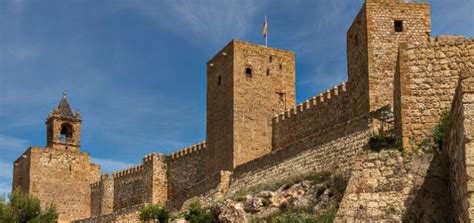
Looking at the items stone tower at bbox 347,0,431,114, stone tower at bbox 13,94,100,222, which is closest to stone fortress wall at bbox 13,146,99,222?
stone tower at bbox 13,94,100,222

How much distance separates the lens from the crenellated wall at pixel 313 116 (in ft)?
83.7

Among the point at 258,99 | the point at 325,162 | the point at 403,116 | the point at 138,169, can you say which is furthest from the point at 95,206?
the point at 403,116

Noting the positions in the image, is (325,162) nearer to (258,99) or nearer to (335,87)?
(335,87)

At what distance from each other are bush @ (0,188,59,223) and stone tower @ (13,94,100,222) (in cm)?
1005

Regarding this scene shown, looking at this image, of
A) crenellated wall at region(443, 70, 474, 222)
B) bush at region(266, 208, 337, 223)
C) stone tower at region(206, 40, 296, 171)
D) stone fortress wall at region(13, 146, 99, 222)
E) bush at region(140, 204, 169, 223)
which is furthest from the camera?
stone fortress wall at region(13, 146, 99, 222)

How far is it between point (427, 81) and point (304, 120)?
17.2 m

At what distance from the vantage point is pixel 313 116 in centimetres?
2758

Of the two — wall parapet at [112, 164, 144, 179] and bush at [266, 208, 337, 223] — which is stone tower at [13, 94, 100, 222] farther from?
bush at [266, 208, 337, 223]

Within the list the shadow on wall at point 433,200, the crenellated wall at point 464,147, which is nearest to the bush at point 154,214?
the shadow on wall at point 433,200

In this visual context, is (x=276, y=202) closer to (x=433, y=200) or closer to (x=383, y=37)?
(x=383, y=37)

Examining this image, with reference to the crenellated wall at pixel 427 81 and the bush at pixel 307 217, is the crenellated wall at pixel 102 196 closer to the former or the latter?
the bush at pixel 307 217

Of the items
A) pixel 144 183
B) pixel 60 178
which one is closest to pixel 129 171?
pixel 144 183

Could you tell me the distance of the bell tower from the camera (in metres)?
47.9

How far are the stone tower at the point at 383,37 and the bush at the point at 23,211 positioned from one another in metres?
16.8
